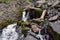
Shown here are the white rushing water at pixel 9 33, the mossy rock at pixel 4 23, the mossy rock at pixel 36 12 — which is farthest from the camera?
the mossy rock at pixel 36 12

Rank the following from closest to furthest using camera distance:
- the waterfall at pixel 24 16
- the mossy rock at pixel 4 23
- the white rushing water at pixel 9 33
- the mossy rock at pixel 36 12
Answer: the white rushing water at pixel 9 33
the mossy rock at pixel 4 23
the mossy rock at pixel 36 12
the waterfall at pixel 24 16

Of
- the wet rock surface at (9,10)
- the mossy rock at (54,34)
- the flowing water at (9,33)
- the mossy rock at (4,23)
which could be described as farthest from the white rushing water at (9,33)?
the mossy rock at (54,34)

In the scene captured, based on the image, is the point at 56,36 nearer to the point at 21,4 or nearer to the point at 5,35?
the point at 5,35

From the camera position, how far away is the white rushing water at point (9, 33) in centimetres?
633

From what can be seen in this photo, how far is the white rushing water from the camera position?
20.8 feet

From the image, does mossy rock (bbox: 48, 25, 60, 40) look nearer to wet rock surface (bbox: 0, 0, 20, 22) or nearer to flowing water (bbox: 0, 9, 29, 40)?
flowing water (bbox: 0, 9, 29, 40)

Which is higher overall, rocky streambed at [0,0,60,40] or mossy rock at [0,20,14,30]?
rocky streambed at [0,0,60,40]

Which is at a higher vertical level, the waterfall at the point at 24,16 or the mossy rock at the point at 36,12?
the mossy rock at the point at 36,12

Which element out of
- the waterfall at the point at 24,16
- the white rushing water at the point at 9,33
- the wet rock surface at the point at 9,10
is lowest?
the white rushing water at the point at 9,33

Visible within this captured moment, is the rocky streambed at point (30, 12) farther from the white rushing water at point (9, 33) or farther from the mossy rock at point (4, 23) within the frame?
the white rushing water at point (9, 33)

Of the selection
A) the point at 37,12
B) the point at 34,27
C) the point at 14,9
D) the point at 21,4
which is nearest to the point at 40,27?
the point at 34,27

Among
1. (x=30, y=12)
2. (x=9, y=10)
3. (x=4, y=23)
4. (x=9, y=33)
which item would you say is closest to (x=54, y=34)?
(x=9, y=33)

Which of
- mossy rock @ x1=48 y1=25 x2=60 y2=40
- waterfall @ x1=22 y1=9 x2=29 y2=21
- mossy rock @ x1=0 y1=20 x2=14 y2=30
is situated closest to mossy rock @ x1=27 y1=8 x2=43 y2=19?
waterfall @ x1=22 y1=9 x2=29 y2=21

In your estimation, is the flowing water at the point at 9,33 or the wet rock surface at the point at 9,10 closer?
the flowing water at the point at 9,33
